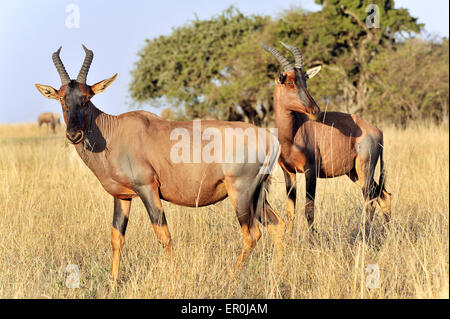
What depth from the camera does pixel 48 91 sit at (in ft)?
14.7

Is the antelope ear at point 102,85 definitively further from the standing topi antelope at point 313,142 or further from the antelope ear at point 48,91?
the standing topi antelope at point 313,142

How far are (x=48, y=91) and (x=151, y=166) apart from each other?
3.96 feet

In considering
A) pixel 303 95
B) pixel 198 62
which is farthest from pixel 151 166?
pixel 198 62

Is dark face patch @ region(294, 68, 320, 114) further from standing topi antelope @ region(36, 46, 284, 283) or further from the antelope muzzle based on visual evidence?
the antelope muzzle

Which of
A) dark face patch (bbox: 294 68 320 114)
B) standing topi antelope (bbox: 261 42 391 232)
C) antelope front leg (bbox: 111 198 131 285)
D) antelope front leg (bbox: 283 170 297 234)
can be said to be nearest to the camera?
antelope front leg (bbox: 111 198 131 285)

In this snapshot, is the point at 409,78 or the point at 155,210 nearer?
the point at 155,210

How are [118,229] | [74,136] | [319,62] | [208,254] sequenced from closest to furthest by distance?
[74,136]
[118,229]
[208,254]
[319,62]

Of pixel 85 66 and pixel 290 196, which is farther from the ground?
pixel 85 66

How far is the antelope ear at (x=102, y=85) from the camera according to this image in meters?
4.44

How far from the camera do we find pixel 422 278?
3986mm

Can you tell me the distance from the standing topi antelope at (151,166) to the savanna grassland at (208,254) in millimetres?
327

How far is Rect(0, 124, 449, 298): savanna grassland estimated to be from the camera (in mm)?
3990

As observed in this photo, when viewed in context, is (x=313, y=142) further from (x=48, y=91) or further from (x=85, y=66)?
(x=48, y=91)

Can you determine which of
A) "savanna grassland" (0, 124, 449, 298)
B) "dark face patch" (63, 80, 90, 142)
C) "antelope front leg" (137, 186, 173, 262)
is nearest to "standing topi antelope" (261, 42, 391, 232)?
"savanna grassland" (0, 124, 449, 298)
